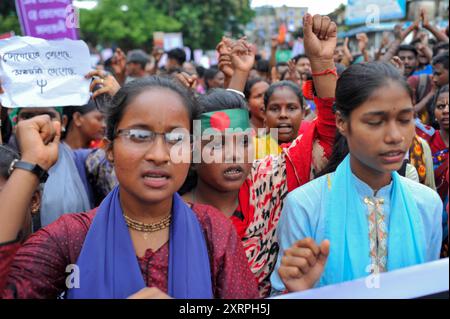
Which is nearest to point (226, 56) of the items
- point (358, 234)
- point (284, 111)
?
point (284, 111)

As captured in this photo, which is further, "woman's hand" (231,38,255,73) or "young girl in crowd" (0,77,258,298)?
"woman's hand" (231,38,255,73)

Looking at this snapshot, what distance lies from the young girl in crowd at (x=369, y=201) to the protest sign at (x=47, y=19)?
2291 millimetres

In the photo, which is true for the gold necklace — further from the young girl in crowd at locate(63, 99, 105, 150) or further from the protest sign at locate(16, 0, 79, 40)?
the young girl in crowd at locate(63, 99, 105, 150)

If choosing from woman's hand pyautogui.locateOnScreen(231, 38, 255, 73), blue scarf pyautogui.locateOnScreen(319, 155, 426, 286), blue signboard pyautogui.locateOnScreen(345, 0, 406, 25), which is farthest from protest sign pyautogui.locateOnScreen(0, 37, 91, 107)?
blue signboard pyautogui.locateOnScreen(345, 0, 406, 25)

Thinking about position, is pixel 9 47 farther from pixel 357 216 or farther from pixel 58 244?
pixel 357 216

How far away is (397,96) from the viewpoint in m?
1.99

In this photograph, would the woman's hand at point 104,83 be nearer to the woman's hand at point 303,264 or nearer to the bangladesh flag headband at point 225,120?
the bangladesh flag headband at point 225,120

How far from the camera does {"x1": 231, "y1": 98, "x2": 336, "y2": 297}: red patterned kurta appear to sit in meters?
2.43

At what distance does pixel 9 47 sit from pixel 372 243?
6.86ft

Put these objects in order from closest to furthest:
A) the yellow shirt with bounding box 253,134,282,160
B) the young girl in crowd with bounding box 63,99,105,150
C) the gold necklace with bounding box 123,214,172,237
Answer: the gold necklace with bounding box 123,214,172,237, the yellow shirt with bounding box 253,134,282,160, the young girl in crowd with bounding box 63,99,105,150

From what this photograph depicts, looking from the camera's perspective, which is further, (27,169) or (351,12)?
(351,12)

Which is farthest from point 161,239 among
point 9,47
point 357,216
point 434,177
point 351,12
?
point 351,12

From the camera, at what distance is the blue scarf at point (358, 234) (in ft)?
6.30

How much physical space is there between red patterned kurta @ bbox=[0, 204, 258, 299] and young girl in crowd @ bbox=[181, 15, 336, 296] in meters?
0.58
